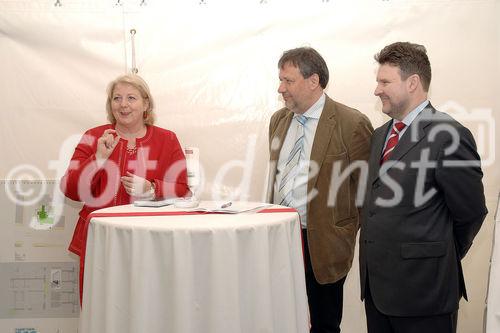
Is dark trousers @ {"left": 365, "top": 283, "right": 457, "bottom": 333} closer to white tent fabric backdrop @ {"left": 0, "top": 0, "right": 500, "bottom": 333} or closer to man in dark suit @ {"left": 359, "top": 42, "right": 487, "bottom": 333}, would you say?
man in dark suit @ {"left": 359, "top": 42, "right": 487, "bottom": 333}

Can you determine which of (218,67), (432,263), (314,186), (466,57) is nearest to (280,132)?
(314,186)

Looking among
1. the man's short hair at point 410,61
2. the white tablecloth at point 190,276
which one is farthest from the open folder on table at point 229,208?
the man's short hair at point 410,61

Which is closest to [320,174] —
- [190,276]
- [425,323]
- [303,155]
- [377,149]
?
→ [303,155]

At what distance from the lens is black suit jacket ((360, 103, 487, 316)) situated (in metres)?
1.90

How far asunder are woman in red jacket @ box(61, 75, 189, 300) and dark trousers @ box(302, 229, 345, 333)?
0.73 m

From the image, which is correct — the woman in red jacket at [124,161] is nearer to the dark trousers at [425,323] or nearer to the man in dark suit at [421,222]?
the man in dark suit at [421,222]

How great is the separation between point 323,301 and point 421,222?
798 millimetres

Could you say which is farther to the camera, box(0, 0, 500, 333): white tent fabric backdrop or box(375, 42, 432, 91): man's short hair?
box(0, 0, 500, 333): white tent fabric backdrop

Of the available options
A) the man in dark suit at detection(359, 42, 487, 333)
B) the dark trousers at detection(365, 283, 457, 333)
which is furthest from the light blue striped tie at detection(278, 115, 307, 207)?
the dark trousers at detection(365, 283, 457, 333)

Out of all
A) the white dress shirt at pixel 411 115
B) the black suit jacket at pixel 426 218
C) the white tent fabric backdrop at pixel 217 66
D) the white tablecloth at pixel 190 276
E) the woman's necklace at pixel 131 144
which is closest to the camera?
the white tablecloth at pixel 190 276

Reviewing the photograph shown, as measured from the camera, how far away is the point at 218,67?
3078 millimetres

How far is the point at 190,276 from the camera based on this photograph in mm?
1762

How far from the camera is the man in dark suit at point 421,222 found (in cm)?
190

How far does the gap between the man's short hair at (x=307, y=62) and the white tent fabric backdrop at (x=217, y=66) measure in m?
0.47
